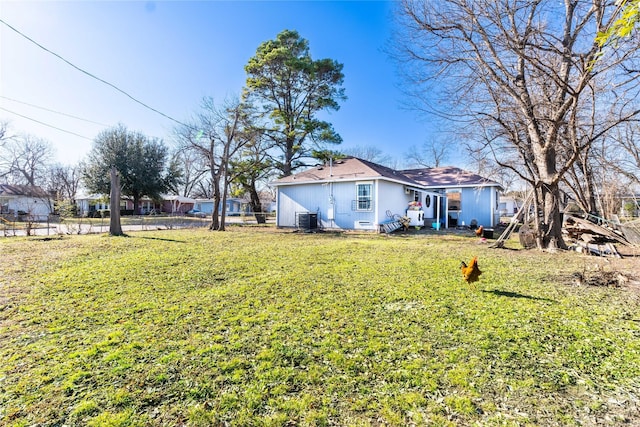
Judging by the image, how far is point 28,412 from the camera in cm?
188

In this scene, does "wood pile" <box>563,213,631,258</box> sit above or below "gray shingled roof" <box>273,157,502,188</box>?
below

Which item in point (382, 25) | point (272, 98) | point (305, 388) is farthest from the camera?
point (272, 98)

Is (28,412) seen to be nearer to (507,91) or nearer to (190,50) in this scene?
(507,91)

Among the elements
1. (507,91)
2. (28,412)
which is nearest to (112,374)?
(28,412)

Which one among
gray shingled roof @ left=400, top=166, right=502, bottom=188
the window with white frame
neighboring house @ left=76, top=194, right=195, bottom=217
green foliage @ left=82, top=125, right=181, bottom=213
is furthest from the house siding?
neighboring house @ left=76, top=194, right=195, bottom=217

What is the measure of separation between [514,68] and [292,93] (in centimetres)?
1523

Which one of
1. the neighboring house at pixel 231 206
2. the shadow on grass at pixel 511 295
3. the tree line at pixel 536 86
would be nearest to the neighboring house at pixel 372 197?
the tree line at pixel 536 86

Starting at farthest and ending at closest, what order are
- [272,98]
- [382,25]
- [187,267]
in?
[272,98] < [382,25] < [187,267]

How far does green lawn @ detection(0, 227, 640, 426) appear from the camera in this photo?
6.34 feet

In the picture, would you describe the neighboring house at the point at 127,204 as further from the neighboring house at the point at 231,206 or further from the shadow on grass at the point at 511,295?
the shadow on grass at the point at 511,295

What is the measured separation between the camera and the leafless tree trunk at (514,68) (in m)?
6.10

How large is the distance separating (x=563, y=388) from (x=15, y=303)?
239 inches

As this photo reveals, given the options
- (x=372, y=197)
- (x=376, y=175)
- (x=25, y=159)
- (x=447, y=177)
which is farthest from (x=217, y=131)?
(x=25, y=159)

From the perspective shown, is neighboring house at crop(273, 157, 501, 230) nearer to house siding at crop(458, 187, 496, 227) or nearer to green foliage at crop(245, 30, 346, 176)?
house siding at crop(458, 187, 496, 227)
